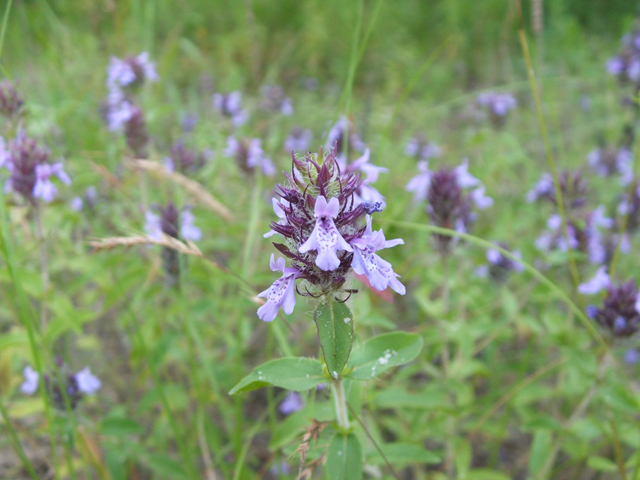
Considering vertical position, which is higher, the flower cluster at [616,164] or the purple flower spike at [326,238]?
the flower cluster at [616,164]

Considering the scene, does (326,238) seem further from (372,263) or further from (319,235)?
(372,263)

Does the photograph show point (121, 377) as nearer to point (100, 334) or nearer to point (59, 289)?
point (100, 334)

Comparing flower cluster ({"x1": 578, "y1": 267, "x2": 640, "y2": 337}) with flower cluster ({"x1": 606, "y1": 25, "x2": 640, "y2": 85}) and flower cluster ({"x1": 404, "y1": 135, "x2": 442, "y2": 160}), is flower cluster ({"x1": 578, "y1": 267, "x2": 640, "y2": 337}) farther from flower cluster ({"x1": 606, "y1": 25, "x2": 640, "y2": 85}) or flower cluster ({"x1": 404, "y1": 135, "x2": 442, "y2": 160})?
flower cluster ({"x1": 606, "y1": 25, "x2": 640, "y2": 85})

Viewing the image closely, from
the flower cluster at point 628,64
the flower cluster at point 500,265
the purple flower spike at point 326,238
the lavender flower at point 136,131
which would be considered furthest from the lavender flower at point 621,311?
the flower cluster at point 628,64

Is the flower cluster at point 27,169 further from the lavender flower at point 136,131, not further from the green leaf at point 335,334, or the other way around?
the green leaf at point 335,334

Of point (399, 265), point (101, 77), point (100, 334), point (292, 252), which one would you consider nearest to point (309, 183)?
point (292, 252)

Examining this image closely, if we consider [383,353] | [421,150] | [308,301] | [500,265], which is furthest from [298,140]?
[383,353]

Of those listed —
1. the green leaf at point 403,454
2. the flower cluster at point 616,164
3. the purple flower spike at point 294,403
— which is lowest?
the green leaf at point 403,454
